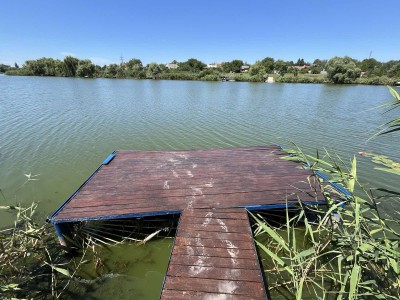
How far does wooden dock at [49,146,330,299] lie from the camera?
312cm

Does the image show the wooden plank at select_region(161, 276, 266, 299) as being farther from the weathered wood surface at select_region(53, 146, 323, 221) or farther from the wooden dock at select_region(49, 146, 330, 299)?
the weathered wood surface at select_region(53, 146, 323, 221)

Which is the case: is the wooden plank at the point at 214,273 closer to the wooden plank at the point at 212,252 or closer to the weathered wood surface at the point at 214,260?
the weathered wood surface at the point at 214,260

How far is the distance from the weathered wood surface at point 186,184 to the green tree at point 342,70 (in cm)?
4949

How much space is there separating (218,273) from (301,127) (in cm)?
1217

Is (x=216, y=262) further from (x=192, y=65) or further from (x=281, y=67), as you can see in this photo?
(x=192, y=65)

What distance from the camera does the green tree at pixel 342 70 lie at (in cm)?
4544

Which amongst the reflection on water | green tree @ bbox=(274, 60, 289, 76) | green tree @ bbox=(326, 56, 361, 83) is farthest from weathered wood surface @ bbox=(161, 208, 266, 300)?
green tree @ bbox=(274, 60, 289, 76)

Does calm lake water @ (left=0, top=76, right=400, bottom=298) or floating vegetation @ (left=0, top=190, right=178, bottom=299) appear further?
calm lake water @ (left=0, top=76, right=400, bottom=298)

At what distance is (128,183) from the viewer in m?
5.35

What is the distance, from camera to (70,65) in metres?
59.0

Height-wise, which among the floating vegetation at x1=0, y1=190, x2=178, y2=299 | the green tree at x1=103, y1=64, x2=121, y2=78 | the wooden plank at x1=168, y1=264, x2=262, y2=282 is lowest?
the floating vegetation at x1=0, y1=190, x2=178, y2=299

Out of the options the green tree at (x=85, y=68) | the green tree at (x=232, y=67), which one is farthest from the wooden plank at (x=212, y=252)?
the green tree at (x=232, y=67)

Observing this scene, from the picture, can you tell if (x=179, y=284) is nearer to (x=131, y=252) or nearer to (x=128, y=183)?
(x=131, y=252)

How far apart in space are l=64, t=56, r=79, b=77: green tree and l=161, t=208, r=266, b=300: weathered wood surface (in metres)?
67.6
